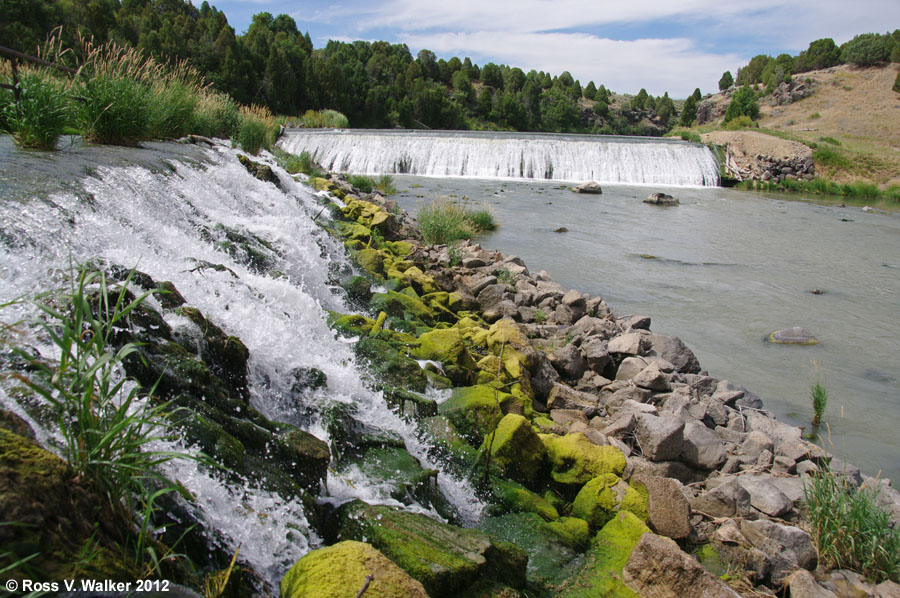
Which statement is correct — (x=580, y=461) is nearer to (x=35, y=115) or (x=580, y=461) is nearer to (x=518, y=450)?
(x=518, y=450)

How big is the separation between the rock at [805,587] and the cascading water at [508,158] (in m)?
23.0

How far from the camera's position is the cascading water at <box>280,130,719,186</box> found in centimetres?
2516

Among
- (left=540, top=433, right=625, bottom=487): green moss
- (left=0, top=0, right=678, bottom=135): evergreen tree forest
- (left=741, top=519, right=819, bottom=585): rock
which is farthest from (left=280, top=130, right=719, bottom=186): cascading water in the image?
(left=741, top=519, right=819, bottom=585): rock

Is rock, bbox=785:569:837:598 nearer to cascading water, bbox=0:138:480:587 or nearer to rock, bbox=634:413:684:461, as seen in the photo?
rock, bbox=634:413:684:461

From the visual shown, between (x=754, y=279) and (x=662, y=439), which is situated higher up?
(x=754, y=279)

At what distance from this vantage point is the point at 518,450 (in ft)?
12.1

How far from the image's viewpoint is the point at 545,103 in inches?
3214

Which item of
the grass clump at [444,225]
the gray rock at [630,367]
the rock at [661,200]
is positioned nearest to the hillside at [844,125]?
the rock at [661,200]

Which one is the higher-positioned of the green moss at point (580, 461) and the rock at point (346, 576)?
the rock at point (346, 576)

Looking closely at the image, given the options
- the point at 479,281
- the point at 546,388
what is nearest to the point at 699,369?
the point at 546,388

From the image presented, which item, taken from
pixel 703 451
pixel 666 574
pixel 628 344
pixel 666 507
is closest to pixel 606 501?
pixel 666 507

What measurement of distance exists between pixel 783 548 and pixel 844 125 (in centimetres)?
5178

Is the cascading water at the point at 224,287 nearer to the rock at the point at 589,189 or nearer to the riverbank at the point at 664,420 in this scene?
the riverbank at the point at 664,420

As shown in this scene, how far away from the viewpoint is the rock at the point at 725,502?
3.67 m
